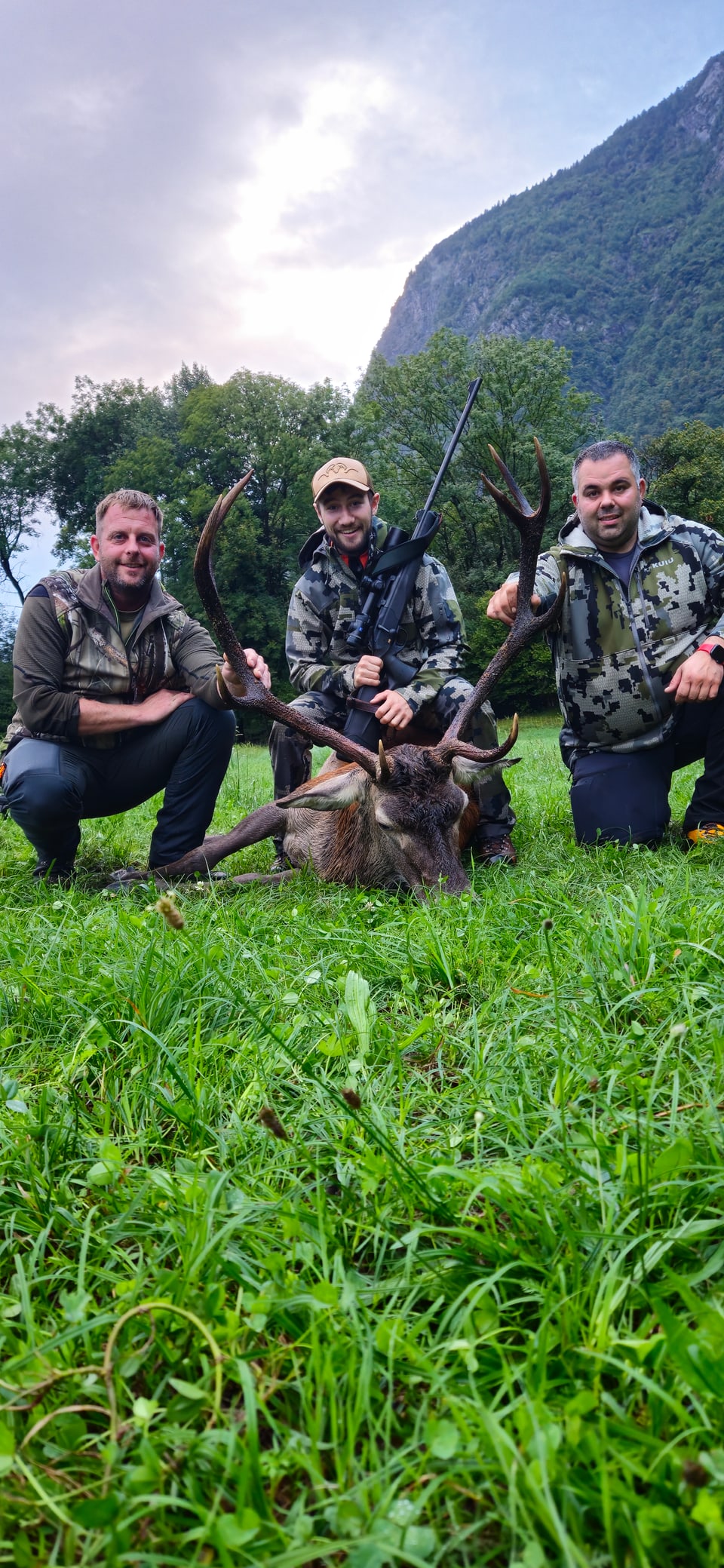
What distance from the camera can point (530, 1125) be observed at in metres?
1.99

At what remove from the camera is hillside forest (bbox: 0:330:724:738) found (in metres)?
35.8

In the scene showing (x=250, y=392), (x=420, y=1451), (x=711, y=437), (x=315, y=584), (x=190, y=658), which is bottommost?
(x=420, y=1451)

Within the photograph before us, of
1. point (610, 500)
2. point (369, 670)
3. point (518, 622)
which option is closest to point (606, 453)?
point (610, 500)

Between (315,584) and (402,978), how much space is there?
4.18m

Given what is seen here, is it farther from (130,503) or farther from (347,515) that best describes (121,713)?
(347,515)

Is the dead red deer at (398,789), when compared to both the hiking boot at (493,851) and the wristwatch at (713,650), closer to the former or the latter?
the hiking boot at (493,851)

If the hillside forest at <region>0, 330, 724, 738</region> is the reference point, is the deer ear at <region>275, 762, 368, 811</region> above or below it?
below

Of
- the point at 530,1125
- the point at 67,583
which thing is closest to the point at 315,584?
the point at 67,583

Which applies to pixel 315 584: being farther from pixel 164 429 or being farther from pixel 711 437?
pixel 164 429

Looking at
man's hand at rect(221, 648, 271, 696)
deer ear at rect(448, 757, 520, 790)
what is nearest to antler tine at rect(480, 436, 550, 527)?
deer ear at rect(448, 757, 520, 790)

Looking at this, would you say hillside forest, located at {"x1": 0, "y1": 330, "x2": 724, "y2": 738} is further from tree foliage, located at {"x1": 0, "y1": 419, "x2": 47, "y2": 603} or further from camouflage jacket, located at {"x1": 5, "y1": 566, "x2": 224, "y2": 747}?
camouflage jacket, located at {"x1": 5, "y1": 566, "x2": 224, "y2": 747}

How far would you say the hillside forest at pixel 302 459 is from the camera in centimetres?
3578

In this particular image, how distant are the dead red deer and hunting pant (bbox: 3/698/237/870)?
0.26 metres

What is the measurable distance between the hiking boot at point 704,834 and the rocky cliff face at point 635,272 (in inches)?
3470
